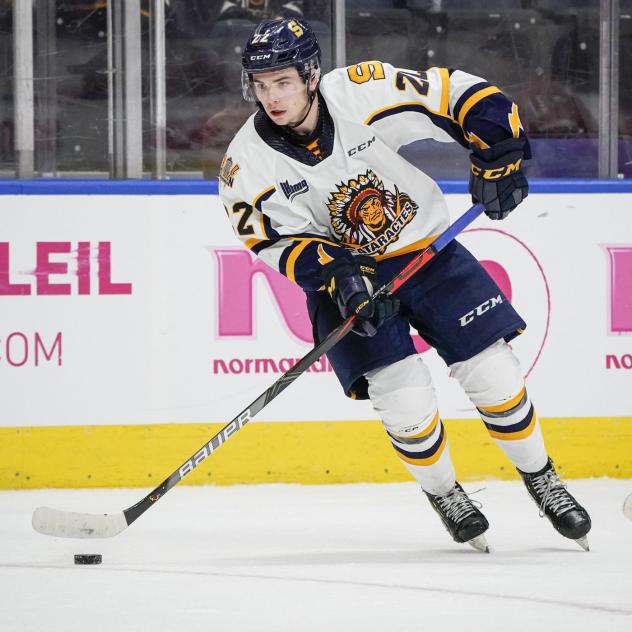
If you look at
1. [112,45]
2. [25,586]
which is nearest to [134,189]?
[112,45]

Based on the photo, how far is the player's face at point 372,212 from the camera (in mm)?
2941

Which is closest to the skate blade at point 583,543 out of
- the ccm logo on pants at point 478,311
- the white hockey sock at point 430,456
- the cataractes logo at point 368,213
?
the white hockey sock at point 430,456

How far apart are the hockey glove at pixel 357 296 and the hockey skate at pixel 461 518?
1.47ft

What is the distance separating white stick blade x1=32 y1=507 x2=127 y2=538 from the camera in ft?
9.89

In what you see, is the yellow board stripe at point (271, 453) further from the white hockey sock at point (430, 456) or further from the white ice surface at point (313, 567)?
the white hockey sock at point (430, 456)

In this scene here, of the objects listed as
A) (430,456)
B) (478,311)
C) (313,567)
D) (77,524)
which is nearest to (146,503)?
(77,524)

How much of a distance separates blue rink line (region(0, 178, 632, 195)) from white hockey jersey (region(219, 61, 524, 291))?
949 millimetres

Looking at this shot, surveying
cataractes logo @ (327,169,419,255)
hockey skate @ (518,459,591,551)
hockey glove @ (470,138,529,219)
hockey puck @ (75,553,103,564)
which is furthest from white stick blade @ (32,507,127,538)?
hockey glove @ (470,138,529,219)

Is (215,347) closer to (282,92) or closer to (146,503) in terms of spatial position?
(146,503)

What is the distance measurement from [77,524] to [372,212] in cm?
100

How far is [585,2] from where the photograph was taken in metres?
4.22

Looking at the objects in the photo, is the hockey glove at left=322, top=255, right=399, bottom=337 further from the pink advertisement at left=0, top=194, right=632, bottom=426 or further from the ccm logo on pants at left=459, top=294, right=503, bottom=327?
the pink advertisement at left=0, top=194, right=632, bottom=426

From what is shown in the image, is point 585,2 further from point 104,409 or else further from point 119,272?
point 104,409

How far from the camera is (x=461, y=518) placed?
294 cm
